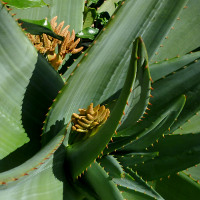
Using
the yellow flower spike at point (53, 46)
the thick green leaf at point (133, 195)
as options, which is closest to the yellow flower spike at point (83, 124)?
the thick green leaf at point (133, 195)

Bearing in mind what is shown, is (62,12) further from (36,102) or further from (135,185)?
(135,185)

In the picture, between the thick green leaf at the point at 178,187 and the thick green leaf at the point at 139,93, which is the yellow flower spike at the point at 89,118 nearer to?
the thick green leaf at the point at 139,93

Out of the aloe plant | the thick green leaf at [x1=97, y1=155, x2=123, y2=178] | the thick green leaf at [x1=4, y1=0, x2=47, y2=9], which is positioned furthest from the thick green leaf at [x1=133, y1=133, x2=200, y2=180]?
the thick green leaf at [x1=4, y1=0, x2=47, y2=9]

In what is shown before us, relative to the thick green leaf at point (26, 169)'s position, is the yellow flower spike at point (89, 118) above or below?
below

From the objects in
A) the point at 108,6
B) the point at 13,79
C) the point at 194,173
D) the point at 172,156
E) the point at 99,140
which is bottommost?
the point at 194,173

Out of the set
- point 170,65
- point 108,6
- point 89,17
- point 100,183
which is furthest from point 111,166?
point 108,6

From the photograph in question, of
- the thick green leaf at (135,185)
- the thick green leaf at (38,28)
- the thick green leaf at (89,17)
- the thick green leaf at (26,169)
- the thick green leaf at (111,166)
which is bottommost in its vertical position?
the thick green leaf at (135,185)
